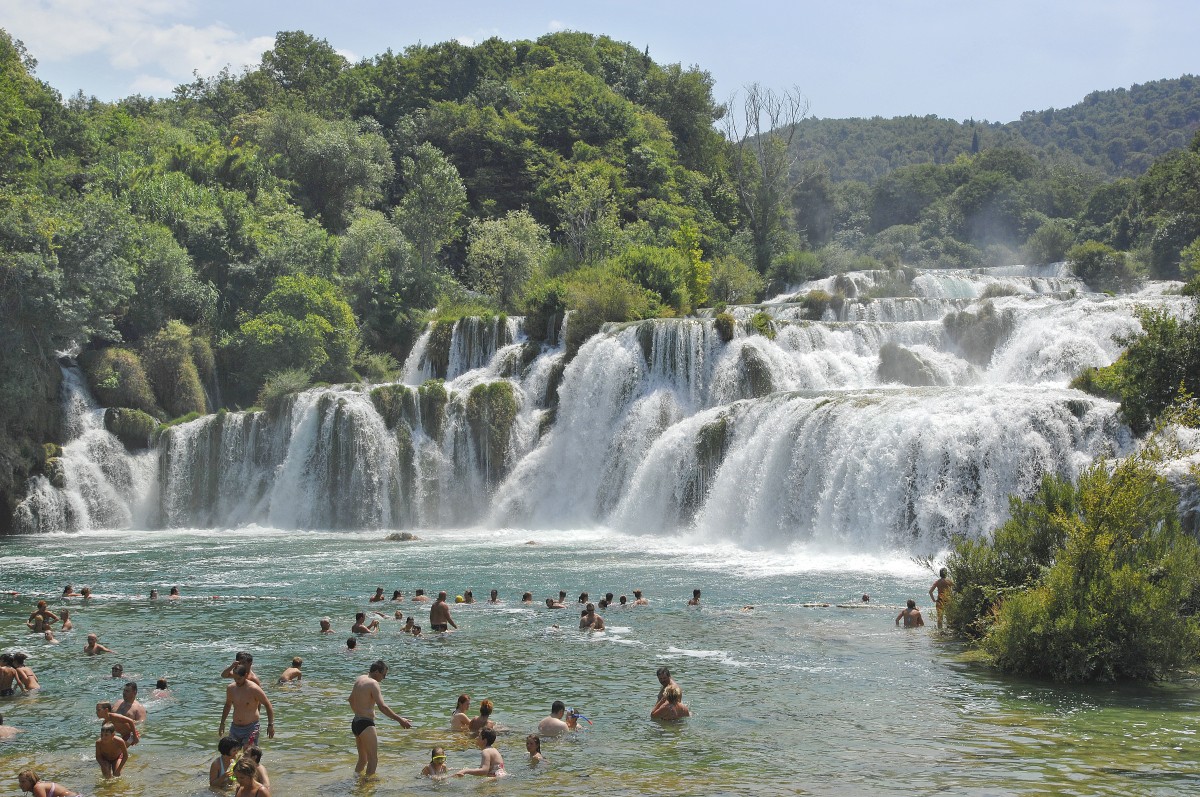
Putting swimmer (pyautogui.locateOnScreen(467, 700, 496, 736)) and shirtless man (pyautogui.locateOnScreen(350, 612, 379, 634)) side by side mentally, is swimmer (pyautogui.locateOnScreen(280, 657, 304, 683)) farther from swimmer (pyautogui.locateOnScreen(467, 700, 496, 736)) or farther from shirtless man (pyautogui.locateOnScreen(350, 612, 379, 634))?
swimmer (pyautogui.locateOnScreen(467, 700, 496, 736))

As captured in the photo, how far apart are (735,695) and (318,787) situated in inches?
248

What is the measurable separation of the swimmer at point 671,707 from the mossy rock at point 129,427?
33.8 metres

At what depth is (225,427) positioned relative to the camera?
4291 centimetres

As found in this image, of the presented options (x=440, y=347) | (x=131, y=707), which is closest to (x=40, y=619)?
(x=131, y=707)

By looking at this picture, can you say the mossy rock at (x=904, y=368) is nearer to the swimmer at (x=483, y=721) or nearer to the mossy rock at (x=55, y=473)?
the swimmer at (x=483, y=721)

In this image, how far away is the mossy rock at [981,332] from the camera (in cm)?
3950

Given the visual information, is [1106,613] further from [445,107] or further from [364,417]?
[445,107]

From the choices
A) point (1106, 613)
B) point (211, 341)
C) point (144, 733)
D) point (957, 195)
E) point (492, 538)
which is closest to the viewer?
point (144, 733)

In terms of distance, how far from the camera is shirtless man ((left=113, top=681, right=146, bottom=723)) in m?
14.0

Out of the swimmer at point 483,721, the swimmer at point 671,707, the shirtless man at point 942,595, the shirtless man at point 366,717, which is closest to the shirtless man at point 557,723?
the swimmer at point 483,721

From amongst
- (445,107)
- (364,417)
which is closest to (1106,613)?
(364,417)

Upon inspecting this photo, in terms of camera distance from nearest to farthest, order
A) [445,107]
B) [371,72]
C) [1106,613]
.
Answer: [1106,613] < [445,107] < [371,72]

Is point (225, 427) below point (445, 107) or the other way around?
below

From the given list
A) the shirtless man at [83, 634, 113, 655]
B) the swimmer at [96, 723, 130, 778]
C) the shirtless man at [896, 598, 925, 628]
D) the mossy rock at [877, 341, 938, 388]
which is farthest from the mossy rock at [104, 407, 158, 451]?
the swimmer at [96, 723, 130, 778]
